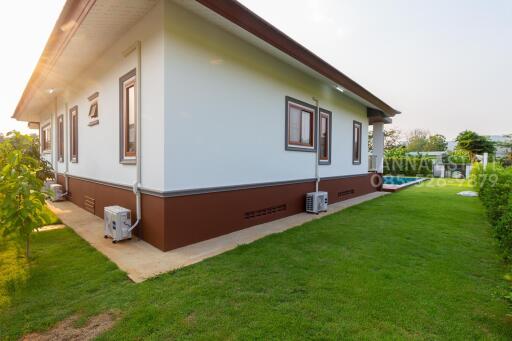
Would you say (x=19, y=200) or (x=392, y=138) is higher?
(x=392, y=138)

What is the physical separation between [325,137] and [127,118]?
5.42m

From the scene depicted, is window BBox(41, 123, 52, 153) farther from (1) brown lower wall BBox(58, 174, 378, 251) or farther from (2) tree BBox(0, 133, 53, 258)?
(2) tree BBox(0, 133, 53, 258)

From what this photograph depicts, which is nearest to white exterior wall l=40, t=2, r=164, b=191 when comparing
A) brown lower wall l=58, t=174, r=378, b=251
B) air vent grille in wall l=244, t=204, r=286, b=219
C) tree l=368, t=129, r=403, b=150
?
brown lower wall l=58, t=174, r=378, b=251

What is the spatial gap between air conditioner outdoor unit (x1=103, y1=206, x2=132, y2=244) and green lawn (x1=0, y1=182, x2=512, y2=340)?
0.38 metres

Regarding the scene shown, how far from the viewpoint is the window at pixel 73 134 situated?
25.1 ft

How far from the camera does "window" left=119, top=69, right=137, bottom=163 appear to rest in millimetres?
4750

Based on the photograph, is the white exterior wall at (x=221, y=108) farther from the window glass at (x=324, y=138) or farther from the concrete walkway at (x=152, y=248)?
the window glass at (x=324, y=138)

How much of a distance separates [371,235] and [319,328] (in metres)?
3.07

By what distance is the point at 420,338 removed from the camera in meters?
1.99

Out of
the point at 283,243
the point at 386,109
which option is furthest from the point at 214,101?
the point at 386,109

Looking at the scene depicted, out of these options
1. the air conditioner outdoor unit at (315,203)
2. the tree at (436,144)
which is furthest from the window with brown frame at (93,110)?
the tree at (436,144)

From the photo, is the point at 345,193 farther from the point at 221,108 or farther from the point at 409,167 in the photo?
the point at 409,167

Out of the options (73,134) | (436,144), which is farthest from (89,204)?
(436,144)

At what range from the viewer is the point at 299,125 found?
6.84 metres
